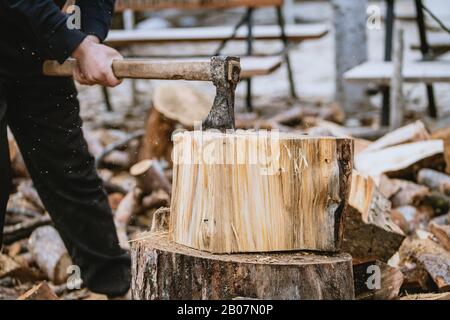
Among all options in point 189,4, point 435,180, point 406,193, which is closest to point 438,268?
point 406,193

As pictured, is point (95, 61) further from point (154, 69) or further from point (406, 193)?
point (406, 193)

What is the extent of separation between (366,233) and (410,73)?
2.65 meters

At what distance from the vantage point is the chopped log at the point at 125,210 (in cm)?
390

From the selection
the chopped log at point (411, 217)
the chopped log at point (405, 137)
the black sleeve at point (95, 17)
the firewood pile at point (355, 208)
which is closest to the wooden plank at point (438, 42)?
the firewood pile at point (355, 208)

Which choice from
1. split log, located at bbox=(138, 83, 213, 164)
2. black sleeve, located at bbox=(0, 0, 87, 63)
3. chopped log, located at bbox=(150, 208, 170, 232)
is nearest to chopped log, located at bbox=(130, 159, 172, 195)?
split log, located at bbox=(138, 83, 213, 164)

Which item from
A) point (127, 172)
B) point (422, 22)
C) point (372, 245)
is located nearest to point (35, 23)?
point (372, 245)

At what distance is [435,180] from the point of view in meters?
3.95

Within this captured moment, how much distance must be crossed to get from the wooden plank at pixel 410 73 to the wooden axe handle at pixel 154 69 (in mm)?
2821

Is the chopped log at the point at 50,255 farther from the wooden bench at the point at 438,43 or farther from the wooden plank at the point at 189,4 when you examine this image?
the wooden bench at the point at 438,43

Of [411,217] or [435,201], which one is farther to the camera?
[435,201]

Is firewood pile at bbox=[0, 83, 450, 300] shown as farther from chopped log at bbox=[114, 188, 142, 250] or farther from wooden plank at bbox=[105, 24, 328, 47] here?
wooden plank at bbox=[105, 24, 328, 47]

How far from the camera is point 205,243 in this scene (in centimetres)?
206

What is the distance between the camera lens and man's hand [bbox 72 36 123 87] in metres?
2.60

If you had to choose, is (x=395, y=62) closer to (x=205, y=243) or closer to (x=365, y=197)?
(x=365, y=197)
